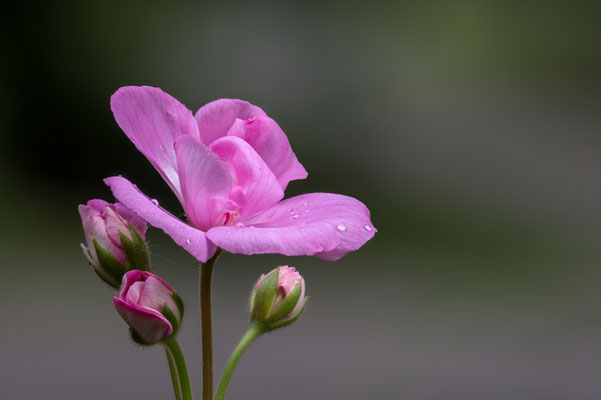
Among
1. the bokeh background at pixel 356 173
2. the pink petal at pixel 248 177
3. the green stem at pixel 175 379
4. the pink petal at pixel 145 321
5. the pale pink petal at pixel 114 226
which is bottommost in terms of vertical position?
the green stem at pixel 175 379

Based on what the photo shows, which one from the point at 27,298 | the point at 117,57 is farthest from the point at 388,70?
the point at 27,298

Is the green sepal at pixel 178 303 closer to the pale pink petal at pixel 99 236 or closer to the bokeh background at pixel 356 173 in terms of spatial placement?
the pale pink petal at pixel 99 236

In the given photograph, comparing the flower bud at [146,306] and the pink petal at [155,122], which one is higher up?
the pink petal at [155,122]

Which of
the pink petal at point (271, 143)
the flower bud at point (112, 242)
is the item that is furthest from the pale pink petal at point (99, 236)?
the pink petal at point (271, 143)

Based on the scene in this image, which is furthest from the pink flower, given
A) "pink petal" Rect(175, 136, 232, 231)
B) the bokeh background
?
the bokeh background

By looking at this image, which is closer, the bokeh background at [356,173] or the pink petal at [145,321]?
the pink petal at [145,321]

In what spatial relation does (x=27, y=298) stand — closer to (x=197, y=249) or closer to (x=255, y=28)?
(x=255, y=28)
